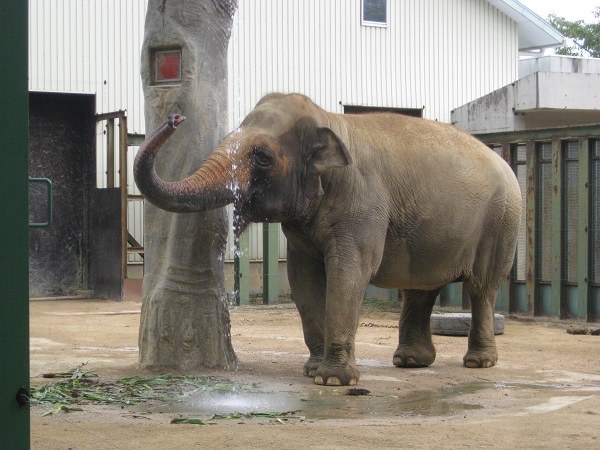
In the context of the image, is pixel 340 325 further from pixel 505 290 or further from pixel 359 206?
pixel 505 290

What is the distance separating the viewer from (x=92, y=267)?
1895 centimetres

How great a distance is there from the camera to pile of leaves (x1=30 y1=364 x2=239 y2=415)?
7.43 metres

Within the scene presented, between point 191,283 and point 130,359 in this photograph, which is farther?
point 130,359

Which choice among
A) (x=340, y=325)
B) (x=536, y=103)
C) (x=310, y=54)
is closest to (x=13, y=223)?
(x=340, y=325)

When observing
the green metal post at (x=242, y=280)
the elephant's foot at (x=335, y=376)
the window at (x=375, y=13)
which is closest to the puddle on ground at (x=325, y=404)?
the elephant's foot at (x=335, y=376)

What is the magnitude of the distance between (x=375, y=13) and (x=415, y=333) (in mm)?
13266

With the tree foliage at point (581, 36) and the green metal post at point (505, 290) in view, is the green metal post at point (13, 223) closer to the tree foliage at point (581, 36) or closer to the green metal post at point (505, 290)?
the green metal post at point (505, 290)

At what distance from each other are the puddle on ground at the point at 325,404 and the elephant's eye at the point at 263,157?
174 cm

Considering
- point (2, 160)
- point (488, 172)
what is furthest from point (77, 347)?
point (2, 160)

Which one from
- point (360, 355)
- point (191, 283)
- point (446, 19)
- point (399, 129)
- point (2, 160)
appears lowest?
point (360, 355)

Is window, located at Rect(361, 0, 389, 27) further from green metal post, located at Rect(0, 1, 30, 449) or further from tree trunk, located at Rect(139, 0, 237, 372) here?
green metal post, located at Rect(0, 1, 30, 449)

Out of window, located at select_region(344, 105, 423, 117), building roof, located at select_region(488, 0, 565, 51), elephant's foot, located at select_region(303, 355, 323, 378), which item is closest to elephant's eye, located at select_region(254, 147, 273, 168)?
elephant's foot, located at select_region(303, 355, 323, 378)

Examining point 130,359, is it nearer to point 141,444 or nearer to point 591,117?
point 141,444

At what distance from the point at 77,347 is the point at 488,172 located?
173 inches
